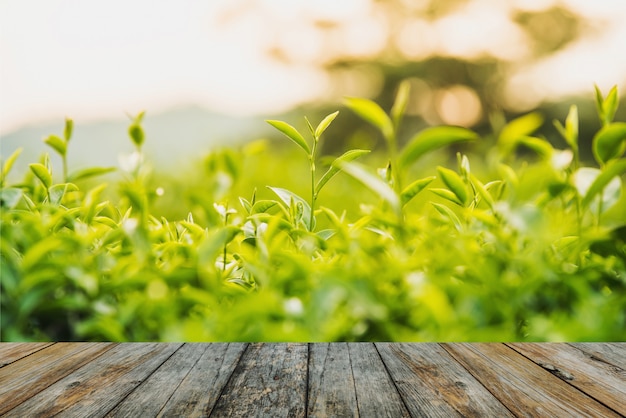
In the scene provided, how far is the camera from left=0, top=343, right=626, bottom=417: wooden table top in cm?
124

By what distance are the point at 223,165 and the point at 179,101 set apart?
1.35m

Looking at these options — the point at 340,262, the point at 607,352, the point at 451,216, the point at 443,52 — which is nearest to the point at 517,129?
the point at 451,216

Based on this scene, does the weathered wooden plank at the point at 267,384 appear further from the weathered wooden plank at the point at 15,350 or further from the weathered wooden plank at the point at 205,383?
the weathered wooden plank at the point at 15,350

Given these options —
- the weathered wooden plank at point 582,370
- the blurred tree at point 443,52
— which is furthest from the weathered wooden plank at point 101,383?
the blurred tree at point 443,52

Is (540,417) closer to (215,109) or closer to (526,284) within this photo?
(526,284)

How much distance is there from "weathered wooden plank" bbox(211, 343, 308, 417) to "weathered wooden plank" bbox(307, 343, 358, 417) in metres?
0.02

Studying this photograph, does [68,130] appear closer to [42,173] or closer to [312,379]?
[42,173]

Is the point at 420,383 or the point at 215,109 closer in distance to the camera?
the point at 420,383

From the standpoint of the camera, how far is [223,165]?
1.51m

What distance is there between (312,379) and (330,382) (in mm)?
45

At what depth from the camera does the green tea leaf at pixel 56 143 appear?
1524mm

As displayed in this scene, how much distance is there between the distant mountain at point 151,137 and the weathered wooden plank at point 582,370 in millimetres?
1395

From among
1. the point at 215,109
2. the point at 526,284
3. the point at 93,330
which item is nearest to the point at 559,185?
the point at 526,284

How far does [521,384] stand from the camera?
54.9 inches
